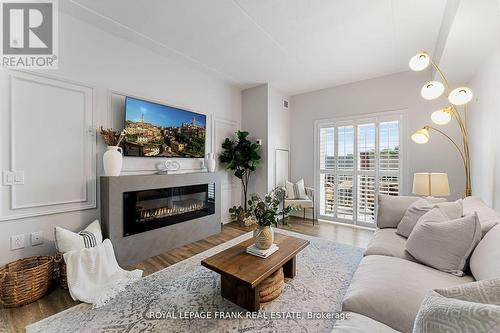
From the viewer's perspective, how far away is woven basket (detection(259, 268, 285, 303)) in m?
1.82

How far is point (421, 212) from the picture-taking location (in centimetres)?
212

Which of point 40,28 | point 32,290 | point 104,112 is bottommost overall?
point 32,290

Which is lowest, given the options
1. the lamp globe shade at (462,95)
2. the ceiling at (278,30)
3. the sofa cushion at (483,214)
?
the sofa cushion at (483,214)

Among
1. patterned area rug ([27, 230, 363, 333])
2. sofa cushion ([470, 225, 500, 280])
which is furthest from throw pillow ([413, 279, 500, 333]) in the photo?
patterned area rug ([27, 230, 363, 333])

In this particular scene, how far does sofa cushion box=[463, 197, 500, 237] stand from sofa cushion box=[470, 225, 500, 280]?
0.34 feet

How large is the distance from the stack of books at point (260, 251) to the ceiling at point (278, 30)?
2511mm

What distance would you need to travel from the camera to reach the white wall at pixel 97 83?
203 cm

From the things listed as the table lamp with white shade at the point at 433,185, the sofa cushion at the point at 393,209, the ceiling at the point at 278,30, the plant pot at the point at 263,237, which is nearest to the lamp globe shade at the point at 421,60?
the ceiling at the point at 278,30

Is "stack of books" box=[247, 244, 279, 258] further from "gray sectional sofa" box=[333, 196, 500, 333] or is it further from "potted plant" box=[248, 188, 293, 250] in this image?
"gray sectional sofa" box=[333, 196, 500, 333]

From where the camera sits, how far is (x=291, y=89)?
4660mm

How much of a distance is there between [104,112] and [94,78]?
411 mm

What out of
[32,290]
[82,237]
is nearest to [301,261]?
[82,237]

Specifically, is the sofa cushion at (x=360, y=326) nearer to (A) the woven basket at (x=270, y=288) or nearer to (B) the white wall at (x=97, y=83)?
(A) the woven basket at (x=270, y=288)

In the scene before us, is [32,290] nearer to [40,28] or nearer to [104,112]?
[104,112]
